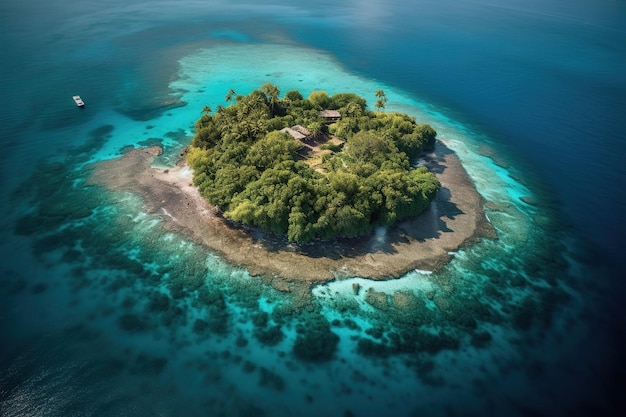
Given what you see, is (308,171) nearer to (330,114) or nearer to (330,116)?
(330,116)

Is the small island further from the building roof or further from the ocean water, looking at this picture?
the building roof

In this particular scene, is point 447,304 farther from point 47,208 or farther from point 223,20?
point 223,20

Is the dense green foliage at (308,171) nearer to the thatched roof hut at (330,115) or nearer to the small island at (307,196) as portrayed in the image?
the small island at (307,196)

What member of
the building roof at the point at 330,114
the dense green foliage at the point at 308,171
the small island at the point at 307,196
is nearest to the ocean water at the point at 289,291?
the small island at the point at 307,196

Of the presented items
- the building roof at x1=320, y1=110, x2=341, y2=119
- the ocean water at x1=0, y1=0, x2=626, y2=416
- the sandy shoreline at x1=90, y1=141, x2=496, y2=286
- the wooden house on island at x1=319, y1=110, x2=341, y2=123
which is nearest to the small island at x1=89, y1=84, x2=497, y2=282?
the sandy shoreline at x1=90, y1=141, x2=496, y2=286

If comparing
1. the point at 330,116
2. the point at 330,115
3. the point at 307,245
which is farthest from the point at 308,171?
the point at 330,115
